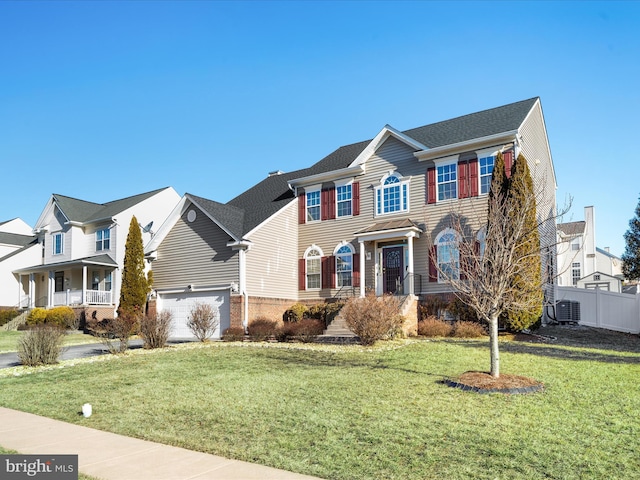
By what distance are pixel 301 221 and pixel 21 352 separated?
43.1 ft

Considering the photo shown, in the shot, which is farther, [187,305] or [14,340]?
[14,340]

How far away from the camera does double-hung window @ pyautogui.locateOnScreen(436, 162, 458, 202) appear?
20.9 metres

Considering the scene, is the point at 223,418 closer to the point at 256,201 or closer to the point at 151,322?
the point at 151,322

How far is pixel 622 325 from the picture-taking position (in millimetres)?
19984

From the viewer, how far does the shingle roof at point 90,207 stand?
109 feet

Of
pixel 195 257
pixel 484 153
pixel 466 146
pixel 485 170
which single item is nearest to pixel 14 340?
pixel 195 257

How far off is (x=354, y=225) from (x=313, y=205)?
8.38 feet

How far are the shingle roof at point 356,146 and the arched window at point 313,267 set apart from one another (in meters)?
2.48

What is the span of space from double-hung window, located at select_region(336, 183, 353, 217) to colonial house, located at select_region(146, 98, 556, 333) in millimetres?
44

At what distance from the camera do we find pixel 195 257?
23375 mm

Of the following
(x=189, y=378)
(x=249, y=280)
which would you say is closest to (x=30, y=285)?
(x=249, y=280)

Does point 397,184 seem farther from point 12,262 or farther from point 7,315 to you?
point 12,262

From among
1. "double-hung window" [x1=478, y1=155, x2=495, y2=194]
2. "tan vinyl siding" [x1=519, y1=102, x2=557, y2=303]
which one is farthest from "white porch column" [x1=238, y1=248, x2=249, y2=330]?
"tan vinyl siding" [x1=519, y1=102, x2=557, y2=303]

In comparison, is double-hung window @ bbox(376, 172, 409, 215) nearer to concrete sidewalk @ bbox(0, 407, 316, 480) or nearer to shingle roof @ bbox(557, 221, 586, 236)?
concrete sidewalk @ bbox(0, 407, 316, 480)
